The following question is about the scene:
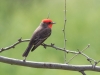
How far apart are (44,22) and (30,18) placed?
489cm

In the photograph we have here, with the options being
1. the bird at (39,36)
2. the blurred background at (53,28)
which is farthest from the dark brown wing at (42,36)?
the blurred background at (53,28)

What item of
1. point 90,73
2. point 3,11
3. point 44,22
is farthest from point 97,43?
point 44,22

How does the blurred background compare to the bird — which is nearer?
the bird

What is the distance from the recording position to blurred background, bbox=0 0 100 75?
25.1ft

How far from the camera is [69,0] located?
10289 mm

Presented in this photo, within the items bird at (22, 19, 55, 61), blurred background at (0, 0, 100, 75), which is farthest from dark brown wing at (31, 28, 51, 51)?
blurred background at (0, 0, 100, 75)

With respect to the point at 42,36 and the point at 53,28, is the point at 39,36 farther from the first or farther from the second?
the point at 53,28

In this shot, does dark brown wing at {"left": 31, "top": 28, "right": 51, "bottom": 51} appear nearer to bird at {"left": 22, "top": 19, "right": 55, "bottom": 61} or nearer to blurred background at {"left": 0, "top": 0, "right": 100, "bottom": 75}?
bird at {"left": 22, "top": 19, "right": 55, "bottom": 61}

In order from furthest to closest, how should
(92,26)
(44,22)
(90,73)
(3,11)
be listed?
(3,11)
(92,26)
(90,73)
(44,22)

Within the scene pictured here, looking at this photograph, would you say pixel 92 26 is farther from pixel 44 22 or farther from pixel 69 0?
pixel 44 22

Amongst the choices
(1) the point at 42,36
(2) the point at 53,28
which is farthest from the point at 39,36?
(2) the point at 53,28

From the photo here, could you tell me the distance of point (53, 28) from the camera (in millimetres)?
8820

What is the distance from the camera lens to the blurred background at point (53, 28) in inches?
301

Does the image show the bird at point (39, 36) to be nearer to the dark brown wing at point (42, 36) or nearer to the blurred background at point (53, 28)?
the dark brown wing at point (42, 36)
